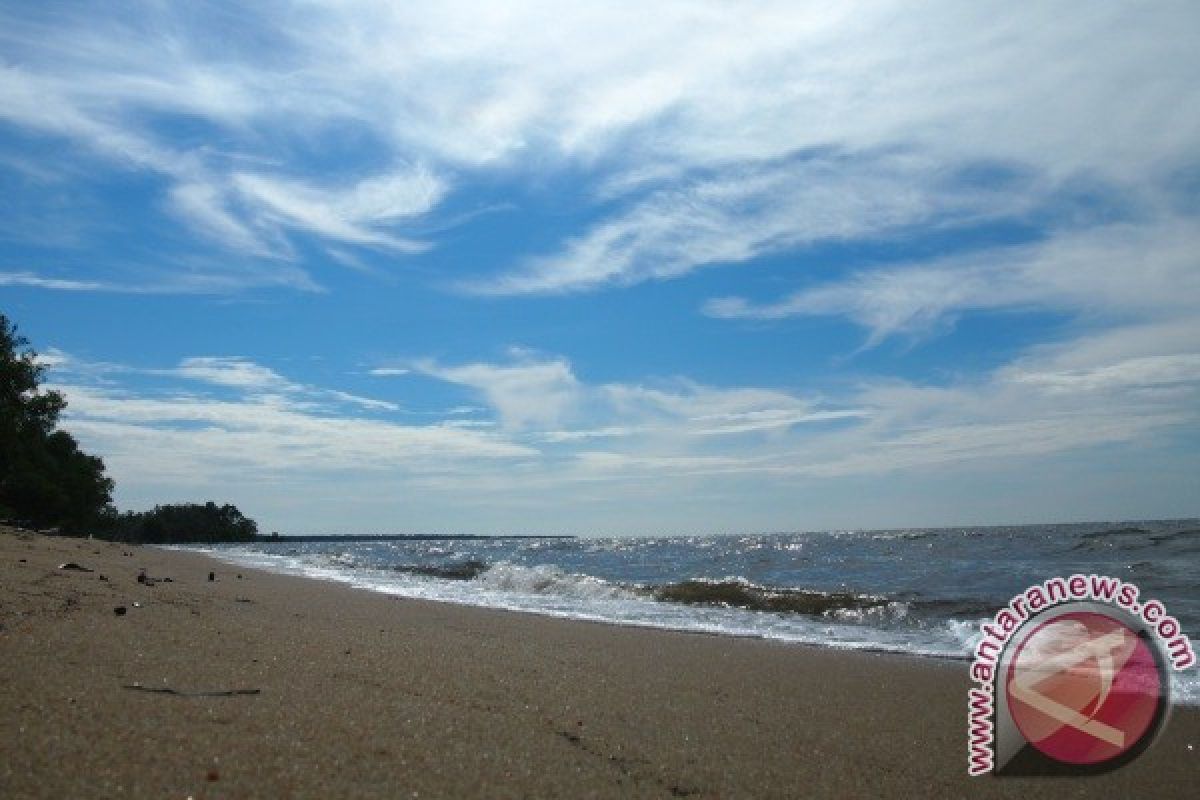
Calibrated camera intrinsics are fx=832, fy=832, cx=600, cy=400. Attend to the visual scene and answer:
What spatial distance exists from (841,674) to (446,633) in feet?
11.8

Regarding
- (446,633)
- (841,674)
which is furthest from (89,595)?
(841,674)

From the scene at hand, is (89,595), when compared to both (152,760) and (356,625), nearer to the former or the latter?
(356,625)

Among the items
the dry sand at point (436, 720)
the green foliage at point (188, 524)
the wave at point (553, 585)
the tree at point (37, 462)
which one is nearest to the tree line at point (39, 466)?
the tree at point (37, 462)

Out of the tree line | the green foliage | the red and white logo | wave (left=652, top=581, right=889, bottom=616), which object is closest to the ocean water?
wave (left=652, top=581, right=889, bottom=616)

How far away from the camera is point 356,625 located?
7949mm

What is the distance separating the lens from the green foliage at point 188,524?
97062mm

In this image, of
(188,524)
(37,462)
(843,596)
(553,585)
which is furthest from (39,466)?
(188,524)

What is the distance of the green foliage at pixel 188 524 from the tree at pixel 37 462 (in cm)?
4988

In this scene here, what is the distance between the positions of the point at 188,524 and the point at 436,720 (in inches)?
4586

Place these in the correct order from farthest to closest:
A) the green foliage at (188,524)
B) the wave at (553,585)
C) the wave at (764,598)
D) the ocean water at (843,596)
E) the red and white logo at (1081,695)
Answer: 1. the green foliage at (188,524)
2. the wave at (553,585)
3. the wave at (764,598)
4. the ocean water at (843,596)
5. the red and white logo at (1081,695)

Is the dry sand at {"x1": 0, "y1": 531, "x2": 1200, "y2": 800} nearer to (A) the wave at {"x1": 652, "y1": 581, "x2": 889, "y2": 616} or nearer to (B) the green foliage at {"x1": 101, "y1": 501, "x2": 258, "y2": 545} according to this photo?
(A) the wave at {"x1": 652, "y1": 581, "x2": 889, "y2": 616}

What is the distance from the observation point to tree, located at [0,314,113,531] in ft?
98.3

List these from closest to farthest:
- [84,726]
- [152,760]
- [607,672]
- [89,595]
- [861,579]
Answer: [152,760] → [84,726] → [607,672] → [89,595] → [861,579]

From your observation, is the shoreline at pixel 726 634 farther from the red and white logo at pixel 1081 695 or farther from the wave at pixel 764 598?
the wave at pixel 764 598
